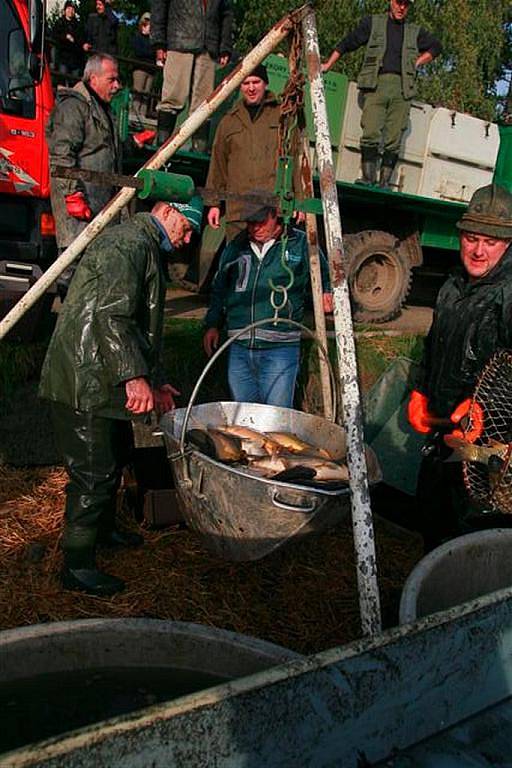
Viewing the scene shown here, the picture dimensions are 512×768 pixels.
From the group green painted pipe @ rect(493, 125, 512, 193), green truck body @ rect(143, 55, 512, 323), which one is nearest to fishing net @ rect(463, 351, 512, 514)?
green truck body @ rect(143, 55, 512, 323)

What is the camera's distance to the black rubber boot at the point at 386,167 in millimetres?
9078

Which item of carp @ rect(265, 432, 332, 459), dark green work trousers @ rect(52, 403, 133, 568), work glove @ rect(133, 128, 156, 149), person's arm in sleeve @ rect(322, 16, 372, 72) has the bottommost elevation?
dark green work trousers @ rect(52, 403, 133, 568)

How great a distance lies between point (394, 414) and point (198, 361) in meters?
1.67

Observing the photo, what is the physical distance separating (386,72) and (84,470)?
22.3 ft

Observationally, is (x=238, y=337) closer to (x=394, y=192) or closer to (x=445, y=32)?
(x=394, y=192)

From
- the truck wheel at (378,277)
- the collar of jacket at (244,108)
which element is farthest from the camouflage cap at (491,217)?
the truck wheel at (378,277)

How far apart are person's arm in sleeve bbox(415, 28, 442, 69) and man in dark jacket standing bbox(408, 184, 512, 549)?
19.8 ft

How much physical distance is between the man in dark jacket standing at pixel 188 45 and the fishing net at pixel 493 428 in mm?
5521

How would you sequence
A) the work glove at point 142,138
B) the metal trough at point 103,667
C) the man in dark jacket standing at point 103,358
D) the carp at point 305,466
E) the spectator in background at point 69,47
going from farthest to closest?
1. the spectator in background at point 69,47
2. the work glove at point 142,138
3. the man in dark jacket standing at point 103,358
4. the carp at point 305,466
5. the metal trough at point 103,667

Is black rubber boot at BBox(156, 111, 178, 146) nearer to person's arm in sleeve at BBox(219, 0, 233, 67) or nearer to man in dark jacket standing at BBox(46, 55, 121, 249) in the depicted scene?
person's arm in sleeve at BBox(219, 0, 233, 67)

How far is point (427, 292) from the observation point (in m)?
12.9

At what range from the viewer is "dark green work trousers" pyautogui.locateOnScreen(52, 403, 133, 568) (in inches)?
146

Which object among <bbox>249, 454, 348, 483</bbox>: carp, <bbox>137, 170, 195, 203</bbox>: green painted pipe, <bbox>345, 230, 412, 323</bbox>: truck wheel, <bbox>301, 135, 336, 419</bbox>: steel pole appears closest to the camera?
<bbox>249, 454, 348, 483</bbox>: carp

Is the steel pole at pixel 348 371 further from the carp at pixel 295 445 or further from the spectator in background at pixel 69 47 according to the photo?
the spectator in background at pixel 69 47
